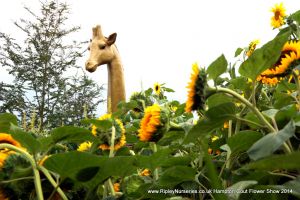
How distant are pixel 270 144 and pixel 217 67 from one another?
147mm

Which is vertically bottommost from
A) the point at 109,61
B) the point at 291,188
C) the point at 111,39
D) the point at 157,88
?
the point at 291,188

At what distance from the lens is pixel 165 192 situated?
552 millimetres

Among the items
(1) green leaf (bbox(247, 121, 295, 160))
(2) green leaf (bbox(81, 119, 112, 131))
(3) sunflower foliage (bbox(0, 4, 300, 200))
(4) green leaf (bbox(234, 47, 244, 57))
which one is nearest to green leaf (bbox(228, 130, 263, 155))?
(3) sunflower foliage (bbox(0, 4, 300, 200))

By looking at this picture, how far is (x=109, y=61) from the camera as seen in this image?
4.48 m

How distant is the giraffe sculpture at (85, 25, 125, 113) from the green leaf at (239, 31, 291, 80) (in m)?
3.58

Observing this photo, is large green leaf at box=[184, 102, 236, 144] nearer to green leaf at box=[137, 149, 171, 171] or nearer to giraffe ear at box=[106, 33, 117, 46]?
green leaf at box=[137, 149, 171, 171]

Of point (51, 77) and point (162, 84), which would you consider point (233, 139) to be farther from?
point (51, 77)

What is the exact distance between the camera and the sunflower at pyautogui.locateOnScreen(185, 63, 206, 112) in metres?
0.51

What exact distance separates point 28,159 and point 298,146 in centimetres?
37

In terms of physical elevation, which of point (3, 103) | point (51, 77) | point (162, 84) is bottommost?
point (162, 84)

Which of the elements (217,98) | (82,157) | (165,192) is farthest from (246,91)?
(82,157)

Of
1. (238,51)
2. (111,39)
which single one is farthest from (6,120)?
(111,39)

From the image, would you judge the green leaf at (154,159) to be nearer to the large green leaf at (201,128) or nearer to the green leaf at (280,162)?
the large green leaf at (201,128)

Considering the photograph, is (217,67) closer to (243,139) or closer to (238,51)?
(243,139)
